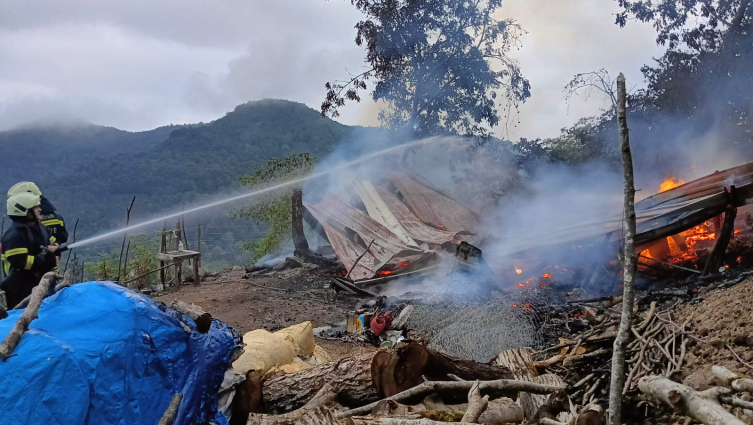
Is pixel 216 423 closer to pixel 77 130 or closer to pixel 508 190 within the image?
pixel 508 190

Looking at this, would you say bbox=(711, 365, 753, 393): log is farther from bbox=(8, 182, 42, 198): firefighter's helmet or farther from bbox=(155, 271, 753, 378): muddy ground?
bbox=(8, 182, 42, 198): firefighter's helmet

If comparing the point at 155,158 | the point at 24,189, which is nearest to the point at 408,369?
the point at 24,189

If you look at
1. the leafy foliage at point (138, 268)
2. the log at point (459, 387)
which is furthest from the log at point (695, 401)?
the leafy foliage at point (138, 268)

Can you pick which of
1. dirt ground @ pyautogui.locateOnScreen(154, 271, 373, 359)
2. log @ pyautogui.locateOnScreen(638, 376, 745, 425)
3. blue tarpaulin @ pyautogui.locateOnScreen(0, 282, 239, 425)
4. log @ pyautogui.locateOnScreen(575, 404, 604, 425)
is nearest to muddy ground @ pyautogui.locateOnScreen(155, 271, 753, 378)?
dirt ground @ pyautogui.locateOnScreen(154, 271, 373, 359)

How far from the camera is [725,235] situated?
7.38m

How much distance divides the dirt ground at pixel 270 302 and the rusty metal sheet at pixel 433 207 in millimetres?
3621

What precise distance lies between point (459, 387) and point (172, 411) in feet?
6.83

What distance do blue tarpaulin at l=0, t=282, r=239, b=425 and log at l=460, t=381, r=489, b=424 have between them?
6.22 ft

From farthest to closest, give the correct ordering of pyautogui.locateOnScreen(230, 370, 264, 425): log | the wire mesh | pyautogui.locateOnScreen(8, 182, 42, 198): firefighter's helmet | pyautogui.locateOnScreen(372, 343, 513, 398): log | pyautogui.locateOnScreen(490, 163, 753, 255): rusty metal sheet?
pyautogui.locateOnScreen(490, 163, 753, 255): rusty metal sheet, the wire mesh, pyautogui.locateOnScreen(8, 182, 42, 198): firefighter's helmet, pyautogui.locateOnScreen(230, 370, 264, 425): log, pyautogui.locateOnScreen(372, 343, 513, 398): log

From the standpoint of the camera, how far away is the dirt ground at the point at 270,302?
8727 millimetres

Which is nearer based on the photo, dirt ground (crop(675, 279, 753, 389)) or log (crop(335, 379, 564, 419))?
dirt ground (crop(675, 279, 753, 389))

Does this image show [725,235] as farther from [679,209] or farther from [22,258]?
[22,258]

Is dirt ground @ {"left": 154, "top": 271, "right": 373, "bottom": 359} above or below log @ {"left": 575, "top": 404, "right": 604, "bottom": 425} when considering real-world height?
below

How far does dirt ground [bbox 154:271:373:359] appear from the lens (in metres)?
8.73
